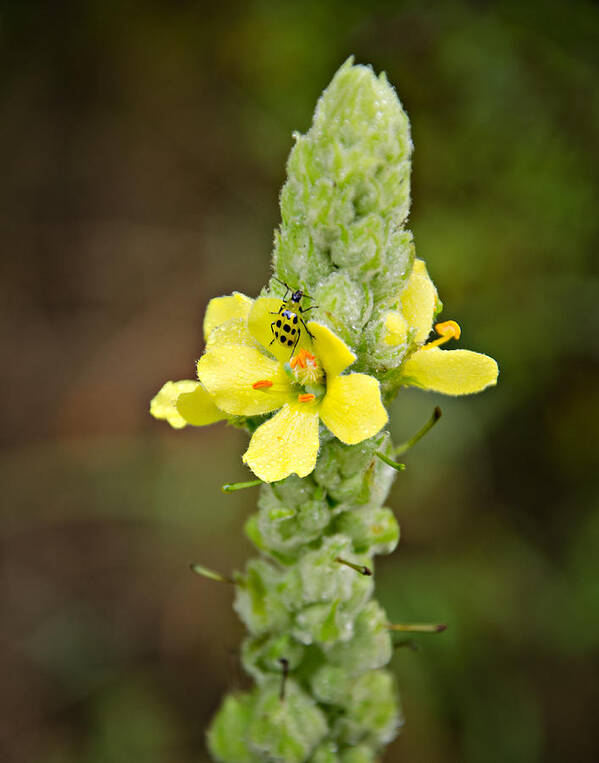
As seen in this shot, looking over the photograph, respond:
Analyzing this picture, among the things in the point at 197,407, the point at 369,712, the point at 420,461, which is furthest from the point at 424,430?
the point at 420,461

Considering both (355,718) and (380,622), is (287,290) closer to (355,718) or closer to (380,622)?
(380,622)

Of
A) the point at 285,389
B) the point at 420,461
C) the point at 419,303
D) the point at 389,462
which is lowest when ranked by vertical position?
the point at 420,461

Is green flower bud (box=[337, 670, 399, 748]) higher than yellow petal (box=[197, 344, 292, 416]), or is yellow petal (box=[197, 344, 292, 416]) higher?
yellow petal (box=[197, 344, 292, 416])

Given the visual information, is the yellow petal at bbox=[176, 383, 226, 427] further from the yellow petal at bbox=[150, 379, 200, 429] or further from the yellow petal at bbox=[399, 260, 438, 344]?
the yellow petal at bbox=[399, 260, 438, 344]

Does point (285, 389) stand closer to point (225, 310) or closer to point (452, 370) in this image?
point (225, 310)

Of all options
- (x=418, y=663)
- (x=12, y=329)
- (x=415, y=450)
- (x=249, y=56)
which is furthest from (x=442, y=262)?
(x=12, y=329)

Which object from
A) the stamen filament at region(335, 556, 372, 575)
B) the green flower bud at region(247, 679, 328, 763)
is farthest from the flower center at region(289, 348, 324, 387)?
the green flower bud at region(247, 679, 328, 763)
